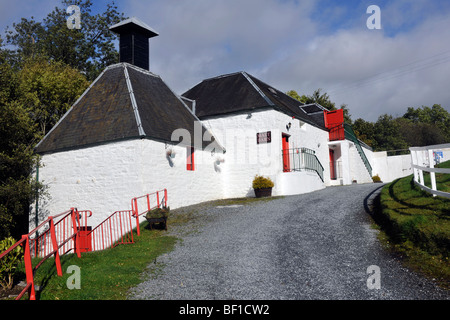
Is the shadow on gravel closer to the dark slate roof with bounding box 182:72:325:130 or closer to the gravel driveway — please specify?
the gravel driveway

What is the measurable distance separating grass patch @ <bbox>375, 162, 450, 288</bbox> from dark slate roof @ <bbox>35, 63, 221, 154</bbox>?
28.8 ft

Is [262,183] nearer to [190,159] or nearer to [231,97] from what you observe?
[190,159]

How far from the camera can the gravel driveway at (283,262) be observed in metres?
5.13

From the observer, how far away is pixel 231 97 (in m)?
18.8

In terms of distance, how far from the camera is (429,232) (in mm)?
5996

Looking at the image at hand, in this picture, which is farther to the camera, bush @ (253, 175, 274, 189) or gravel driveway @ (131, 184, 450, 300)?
bush @ (253, 175, 274, 189)

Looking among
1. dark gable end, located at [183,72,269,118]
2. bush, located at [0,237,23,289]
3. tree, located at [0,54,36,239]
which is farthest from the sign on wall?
bush, located at [0,237,23,289]

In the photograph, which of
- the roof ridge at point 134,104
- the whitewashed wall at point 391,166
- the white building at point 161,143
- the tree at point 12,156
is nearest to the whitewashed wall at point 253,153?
the white building at point 161,143

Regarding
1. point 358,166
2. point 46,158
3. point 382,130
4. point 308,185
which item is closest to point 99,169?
point 46,158

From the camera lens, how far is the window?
15.0m

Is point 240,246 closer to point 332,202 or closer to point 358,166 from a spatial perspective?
point 332,202

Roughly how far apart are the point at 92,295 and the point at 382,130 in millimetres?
49576
